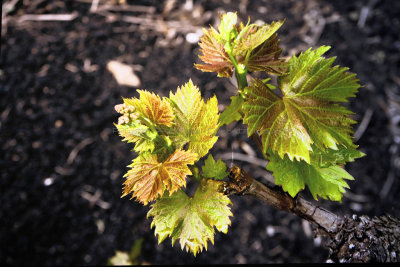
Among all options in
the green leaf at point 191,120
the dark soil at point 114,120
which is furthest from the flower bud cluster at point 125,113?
the dark soil at point 114,120

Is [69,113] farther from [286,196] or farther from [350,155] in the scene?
[350,155]

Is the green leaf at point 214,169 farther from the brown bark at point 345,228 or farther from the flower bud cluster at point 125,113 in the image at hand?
the flower bud cluster at point 125,113

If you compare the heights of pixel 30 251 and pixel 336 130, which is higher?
pixel 336 130

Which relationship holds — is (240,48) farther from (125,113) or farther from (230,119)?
(125,113)

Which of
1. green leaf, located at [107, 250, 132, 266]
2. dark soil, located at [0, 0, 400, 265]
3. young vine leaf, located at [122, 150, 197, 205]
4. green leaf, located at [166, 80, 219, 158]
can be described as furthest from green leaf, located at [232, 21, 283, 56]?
green leaf, located at [107, 250, 132, 266]

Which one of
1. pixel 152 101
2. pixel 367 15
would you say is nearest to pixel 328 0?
pixel 367 15

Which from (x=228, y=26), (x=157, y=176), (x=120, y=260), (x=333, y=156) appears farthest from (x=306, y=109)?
(x=120, y=260)

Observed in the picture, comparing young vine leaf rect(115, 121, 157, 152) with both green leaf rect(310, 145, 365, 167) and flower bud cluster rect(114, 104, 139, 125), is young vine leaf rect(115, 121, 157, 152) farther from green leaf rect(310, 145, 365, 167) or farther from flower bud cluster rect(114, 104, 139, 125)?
green leaf rect(310, 145, 365, 167)
